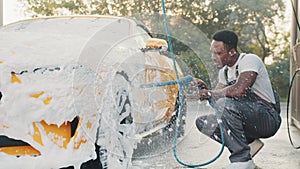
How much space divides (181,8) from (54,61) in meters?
8.65

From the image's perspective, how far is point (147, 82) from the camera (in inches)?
112

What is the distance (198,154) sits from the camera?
12.7 ft

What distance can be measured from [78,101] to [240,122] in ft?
3.73

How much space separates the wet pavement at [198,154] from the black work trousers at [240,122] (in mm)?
90

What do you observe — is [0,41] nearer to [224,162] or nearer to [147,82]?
[147,82]

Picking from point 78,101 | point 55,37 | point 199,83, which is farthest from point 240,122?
point 55,37

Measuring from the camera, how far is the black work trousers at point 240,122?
314 centimetres

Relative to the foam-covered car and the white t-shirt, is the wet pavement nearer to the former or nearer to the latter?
the foam-covered car

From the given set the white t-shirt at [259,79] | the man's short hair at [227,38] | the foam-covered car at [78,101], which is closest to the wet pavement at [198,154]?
the foam-covered car at [78,101]

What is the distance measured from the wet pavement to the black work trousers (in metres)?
0.09

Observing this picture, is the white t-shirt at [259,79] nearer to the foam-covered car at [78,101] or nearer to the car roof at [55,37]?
the foam-covered car at [78,101]

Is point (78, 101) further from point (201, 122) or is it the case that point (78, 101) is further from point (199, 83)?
point (201, 122)

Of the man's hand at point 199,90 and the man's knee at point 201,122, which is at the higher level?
the man's hand at point 199,90

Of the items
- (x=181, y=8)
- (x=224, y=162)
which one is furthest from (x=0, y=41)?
(x=181, y=8)
